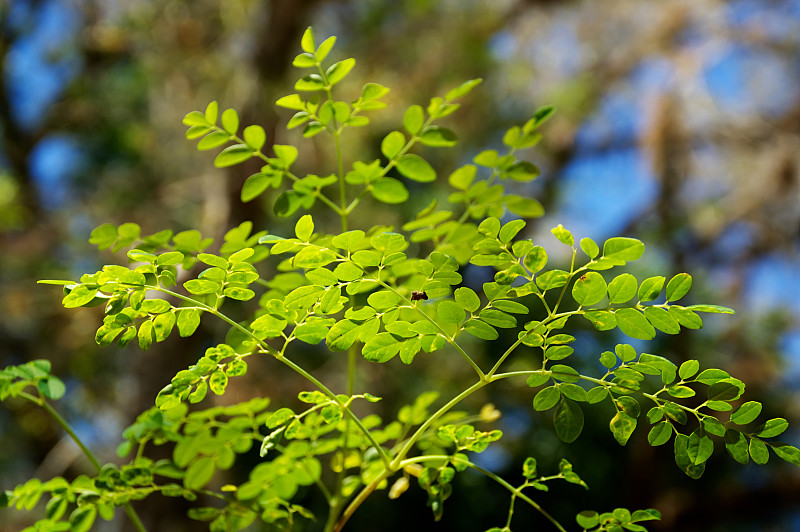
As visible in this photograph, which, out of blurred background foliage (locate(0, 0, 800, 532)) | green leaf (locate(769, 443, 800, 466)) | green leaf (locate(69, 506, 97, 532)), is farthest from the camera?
blurred background foliage (locate(0, 0, 800, 532))

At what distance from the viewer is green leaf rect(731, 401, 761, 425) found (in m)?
0.39

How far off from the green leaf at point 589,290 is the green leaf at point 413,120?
242mm

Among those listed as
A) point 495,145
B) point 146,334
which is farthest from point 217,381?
point 495,145

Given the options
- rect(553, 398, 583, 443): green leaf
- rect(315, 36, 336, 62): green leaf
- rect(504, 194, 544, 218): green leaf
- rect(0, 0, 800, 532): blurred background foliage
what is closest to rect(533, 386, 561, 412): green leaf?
rect(553, 398, 583, 443): green leaf

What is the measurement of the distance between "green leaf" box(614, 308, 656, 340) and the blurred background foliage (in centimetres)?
203

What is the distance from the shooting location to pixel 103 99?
3529mm

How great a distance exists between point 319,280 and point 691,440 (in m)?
0.26

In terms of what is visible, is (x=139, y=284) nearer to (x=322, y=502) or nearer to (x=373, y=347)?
(x=373, y=347)

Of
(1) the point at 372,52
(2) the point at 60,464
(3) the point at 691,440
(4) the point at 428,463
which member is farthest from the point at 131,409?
(1) the point at 372,52

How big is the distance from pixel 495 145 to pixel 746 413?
10.0ft

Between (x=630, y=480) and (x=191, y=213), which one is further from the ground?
(x=191, y=213)

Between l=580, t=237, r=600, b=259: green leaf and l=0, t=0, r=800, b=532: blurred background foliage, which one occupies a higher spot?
l=580, t=237, r=600, b=259: green leaf

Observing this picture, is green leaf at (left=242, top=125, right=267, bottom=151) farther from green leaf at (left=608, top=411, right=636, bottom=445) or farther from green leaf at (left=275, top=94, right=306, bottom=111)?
green leaf at (left=608, top=411, right=636, bottom=445)

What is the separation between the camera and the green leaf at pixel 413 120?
584mm
